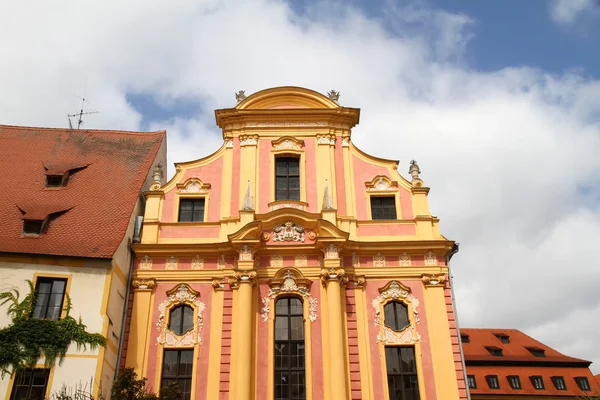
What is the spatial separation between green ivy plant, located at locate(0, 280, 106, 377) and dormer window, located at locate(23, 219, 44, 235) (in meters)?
2.12

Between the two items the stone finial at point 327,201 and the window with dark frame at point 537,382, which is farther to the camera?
the window with dark frame at point 537,382

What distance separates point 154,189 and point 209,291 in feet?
13.7

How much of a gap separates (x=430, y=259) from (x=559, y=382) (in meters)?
21.8

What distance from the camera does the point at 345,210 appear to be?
20.4 meters

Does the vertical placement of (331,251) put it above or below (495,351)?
below

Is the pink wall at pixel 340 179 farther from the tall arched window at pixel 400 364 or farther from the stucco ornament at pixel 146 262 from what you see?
the stucco ornament at pixel 146 262

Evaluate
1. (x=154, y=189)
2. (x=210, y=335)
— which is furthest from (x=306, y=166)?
(x=210, y=335)

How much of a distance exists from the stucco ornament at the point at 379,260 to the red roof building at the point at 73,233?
25.3ft

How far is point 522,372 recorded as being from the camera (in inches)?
1423

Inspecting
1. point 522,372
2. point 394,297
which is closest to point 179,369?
point 394,297

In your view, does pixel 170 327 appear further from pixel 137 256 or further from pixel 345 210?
pixel 345 210

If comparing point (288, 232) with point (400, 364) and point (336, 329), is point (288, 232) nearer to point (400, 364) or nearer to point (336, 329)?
point (336, 329)

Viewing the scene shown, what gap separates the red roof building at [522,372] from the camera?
35.1 meters

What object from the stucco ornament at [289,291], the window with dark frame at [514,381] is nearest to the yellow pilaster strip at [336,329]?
the stucco ornament at [289,291]
